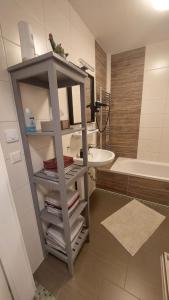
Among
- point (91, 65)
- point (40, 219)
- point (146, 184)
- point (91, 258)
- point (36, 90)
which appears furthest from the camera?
point (146, 184)

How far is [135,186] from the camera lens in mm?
2090

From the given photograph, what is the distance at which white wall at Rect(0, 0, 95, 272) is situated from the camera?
31.7 inches

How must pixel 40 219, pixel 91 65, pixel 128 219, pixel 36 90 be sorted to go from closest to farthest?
pixel 36 90
pixel 40 219
pixel 128 219
pixel 91 65

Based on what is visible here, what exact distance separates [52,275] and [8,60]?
5.57 feet

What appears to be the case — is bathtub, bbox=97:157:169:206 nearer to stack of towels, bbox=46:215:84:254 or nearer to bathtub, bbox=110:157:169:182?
bathtub, bbox=110:157:169:182

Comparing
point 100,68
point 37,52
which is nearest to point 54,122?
point 37,52

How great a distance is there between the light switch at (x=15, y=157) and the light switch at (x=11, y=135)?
8 centimetres

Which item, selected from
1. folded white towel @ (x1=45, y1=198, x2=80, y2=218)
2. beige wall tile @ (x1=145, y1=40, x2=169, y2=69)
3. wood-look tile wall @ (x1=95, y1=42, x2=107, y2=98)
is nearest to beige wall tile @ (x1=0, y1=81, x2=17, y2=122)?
folded white towel @ (x1=45, y1=198, x2=80, y2=218)

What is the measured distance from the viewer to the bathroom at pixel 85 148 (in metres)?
0.84

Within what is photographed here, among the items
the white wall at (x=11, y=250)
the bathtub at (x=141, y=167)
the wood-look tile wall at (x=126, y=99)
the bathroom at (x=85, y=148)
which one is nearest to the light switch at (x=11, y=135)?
the bathroom at (x=85, y=148)

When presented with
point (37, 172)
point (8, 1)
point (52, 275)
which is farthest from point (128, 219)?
point (8, 1)

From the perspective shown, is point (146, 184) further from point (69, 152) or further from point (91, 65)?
point (91, 65)

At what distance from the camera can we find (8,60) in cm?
82

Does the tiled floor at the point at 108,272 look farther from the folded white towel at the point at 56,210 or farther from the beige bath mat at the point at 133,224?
the folded white towel at the point at 56,210
